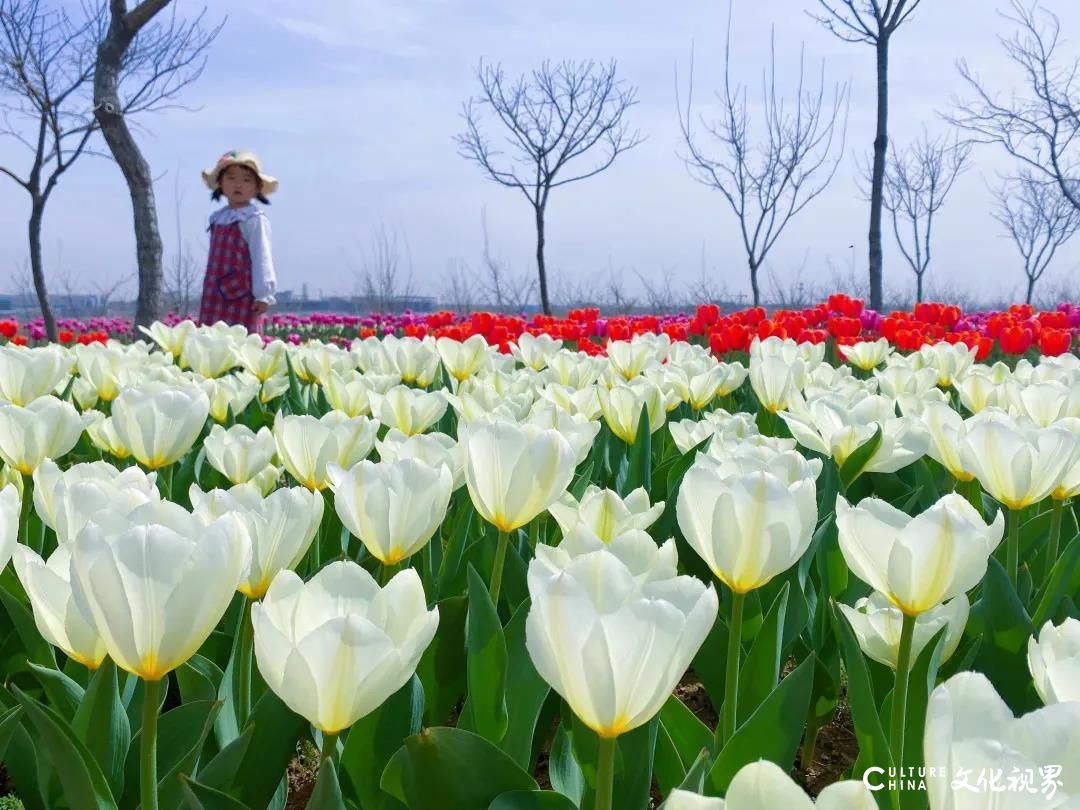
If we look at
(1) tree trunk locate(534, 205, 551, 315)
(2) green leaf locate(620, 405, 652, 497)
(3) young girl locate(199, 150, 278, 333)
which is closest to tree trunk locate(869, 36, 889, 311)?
(1) tree trunk locate(534, 205, 551, 315)

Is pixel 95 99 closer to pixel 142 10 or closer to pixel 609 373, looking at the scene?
pixel 142 10

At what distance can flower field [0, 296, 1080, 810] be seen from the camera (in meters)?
0.64

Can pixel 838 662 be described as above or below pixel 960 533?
below

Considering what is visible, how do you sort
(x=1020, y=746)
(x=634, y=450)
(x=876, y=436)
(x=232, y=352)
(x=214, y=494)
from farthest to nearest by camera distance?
(x=232, y=352), (x=634, y=450), (x=876, y=436), (x=214, y=494), (x=1020, y=746)

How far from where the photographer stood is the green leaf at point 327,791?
0.66 metres

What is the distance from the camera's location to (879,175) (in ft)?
39.3

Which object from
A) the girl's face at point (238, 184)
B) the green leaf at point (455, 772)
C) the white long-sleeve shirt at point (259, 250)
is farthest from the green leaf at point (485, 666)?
the girl's face at point (238, 184)

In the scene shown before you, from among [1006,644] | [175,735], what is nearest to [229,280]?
[175,735]

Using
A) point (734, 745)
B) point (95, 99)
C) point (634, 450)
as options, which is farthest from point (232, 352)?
point (95, 99)

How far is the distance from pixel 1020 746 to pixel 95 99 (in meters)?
10.8

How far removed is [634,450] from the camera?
1.81 metres

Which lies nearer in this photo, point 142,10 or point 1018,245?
point 142,10

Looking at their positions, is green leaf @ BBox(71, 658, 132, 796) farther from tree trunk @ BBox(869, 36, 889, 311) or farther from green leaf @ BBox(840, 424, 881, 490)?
tree trunk @ BBox(869, 36, 889, 311)

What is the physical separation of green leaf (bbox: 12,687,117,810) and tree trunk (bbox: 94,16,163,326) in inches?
379
